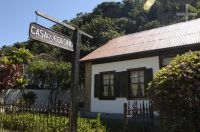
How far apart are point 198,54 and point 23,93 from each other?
2332cm

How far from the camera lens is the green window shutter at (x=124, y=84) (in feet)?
61.0

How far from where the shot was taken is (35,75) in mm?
32188

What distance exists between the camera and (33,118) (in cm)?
1202

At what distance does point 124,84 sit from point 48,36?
1203cm

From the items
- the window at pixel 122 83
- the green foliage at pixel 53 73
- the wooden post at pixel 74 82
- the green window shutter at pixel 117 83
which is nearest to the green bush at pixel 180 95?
the wooden post at pixel 74 82

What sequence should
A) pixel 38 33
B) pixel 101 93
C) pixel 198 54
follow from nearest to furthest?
pixel 38 33, pixel 198 54, pixel 101 93

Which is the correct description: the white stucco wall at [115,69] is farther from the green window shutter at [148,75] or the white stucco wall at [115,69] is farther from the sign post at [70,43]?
the sign post at [70,43]

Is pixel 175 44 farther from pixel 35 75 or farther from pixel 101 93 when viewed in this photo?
pixel 35 75

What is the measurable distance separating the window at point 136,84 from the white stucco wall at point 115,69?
41 cm

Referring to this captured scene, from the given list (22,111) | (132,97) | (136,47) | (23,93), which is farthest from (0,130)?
(23,93)

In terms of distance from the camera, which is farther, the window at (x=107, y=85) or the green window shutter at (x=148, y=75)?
the window at (x=107, y=85)

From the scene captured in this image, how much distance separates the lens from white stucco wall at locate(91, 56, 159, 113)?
17469 mm

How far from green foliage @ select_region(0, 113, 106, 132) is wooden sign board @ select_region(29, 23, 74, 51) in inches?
153

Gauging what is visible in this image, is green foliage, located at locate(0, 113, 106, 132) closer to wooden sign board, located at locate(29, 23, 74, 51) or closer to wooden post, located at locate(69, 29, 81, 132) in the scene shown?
wooden post, located at locate(69, 29, 81, 132)
